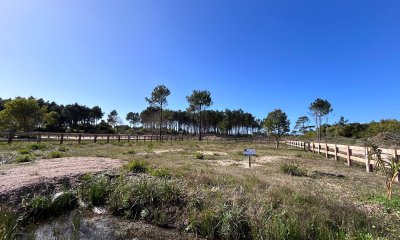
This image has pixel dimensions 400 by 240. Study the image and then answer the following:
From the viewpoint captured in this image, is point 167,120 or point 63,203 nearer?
point 63,203

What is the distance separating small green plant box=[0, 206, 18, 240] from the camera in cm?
398

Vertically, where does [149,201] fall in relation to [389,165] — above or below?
below

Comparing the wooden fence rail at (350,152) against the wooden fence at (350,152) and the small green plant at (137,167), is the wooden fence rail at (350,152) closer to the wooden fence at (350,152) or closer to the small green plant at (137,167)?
the wooden fence at (350,152)

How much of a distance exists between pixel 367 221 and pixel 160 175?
4866mm

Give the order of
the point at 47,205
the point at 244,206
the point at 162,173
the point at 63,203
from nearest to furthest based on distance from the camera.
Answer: the point at 244,206 → the point at 47,205 → the point at 63,203 → the point at 162,173

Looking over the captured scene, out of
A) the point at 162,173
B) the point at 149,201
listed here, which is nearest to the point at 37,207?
the point at 149,201

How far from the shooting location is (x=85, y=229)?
465 centimetres

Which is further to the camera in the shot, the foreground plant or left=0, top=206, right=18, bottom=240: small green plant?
the foreground plant

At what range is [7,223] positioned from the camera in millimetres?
4387

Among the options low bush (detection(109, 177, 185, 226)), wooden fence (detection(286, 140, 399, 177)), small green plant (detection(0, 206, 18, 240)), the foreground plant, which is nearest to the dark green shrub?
low bush (detection(109, 177, 185, 226))

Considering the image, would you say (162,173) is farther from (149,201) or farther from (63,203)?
(63,203)

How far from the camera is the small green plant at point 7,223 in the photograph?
398cm

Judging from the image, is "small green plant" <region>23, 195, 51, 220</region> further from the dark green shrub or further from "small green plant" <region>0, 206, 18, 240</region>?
the dark green shrub

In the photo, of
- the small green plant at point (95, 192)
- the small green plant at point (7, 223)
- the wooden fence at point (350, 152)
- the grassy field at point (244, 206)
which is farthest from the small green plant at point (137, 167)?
the wooden fence at point (350, 152)
